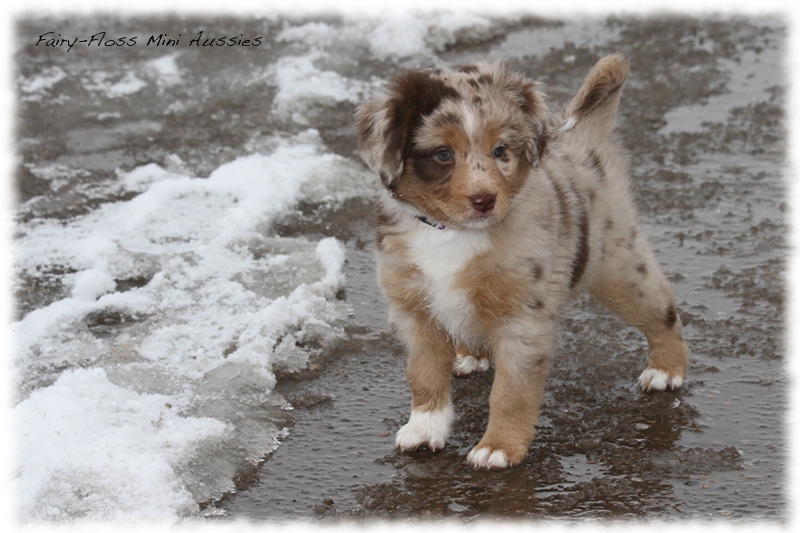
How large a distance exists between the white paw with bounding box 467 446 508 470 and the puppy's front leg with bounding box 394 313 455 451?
217mm

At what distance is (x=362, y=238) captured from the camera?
6980mm

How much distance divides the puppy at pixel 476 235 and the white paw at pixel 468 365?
630 mm

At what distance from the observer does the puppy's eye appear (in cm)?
419

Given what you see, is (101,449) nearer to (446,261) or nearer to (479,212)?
(446,261)

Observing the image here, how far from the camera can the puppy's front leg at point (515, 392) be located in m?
4.35

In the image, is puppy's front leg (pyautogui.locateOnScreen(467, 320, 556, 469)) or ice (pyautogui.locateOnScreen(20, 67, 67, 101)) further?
ice (pyautogui.locateOnScreen(20, 67, 67, 101))

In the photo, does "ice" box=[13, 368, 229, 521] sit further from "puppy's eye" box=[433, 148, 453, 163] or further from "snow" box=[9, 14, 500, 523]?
"puppy's eye" box=[433, 148, 453, 163]

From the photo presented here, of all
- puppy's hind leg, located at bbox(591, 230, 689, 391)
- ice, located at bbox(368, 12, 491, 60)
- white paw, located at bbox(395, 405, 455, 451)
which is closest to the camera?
white paw, located at bbox(395, 405, 455, 451)

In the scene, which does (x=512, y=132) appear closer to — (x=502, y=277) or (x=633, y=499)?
(x=502, y=277)

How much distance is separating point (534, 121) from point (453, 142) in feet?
1.42

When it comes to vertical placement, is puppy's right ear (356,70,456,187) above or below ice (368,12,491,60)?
above

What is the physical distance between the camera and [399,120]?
168 inches

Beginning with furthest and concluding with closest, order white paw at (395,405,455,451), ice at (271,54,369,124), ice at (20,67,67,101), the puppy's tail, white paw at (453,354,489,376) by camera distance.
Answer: ice at (20,67,67,101) < ice at (271,54,369,124) < white paw at (453,354,489,376) < the puppy's tail < white paw at (395,405,455,451)

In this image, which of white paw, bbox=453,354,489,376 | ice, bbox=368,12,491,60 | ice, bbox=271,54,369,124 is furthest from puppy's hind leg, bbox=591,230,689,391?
ice, bbox=368,12,491,60
